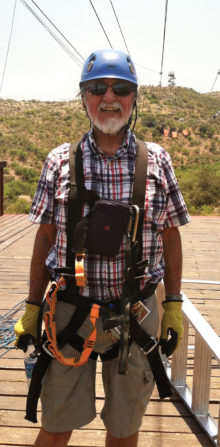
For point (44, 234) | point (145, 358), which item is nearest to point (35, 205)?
point (44, 234)

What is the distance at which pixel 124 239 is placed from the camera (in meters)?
1.78

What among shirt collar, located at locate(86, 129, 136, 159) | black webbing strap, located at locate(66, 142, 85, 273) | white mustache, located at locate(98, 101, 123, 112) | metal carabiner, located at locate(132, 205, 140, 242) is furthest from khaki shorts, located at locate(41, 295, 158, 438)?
A: white mustache, located at locate(98, 101, 123, 112)

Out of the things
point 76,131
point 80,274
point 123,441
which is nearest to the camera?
point 80,274

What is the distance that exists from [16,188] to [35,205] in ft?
92.0

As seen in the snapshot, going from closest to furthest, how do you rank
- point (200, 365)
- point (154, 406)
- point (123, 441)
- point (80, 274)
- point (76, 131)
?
point (80, 274) < point (123, 441) < point (200, 365) < point (154, 406) < point (76, 131)

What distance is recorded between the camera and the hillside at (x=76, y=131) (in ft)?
124

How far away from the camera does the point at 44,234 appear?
1.91m

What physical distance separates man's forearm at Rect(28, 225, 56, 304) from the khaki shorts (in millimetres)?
159

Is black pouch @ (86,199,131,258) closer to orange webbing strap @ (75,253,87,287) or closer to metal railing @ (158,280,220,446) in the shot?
orange webbing strap @ (75,253,87,287)

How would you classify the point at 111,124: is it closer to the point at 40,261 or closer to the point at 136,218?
the point at 136,218

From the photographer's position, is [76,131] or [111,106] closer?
[111,106]

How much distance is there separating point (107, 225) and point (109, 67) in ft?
2.05

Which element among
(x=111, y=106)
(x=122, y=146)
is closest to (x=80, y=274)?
(x=122, y=146)

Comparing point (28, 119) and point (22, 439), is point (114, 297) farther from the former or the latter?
point (28, 119)
